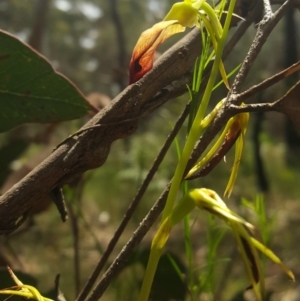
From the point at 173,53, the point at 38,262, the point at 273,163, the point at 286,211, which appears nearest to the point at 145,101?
the point at 173,53

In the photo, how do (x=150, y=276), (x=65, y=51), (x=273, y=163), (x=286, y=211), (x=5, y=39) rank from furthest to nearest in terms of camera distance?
1. (x=65, y=51)
2. (x=273, y=163)
3. (x=286, y=211)
4. (x=5, y=39)
5. (x=150, y=276)

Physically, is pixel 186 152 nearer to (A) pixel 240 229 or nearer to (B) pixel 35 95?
(A) pixel 240 229

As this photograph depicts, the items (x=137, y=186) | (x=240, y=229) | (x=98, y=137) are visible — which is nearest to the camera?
(x=240, y=229)

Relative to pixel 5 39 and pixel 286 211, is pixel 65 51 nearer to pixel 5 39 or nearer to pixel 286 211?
pixel 286 211

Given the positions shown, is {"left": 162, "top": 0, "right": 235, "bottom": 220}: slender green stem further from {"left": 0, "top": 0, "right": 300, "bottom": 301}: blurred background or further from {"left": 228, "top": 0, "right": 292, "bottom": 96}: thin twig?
{"left": 0, "top": 0, "right": 300, "bottom": 301}: blurred background

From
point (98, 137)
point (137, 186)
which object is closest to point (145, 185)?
point (98, 137)

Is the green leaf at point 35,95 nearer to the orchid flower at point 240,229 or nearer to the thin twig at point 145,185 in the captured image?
the thin twig at point 145,185

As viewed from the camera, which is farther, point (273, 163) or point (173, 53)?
point (273, 163)
